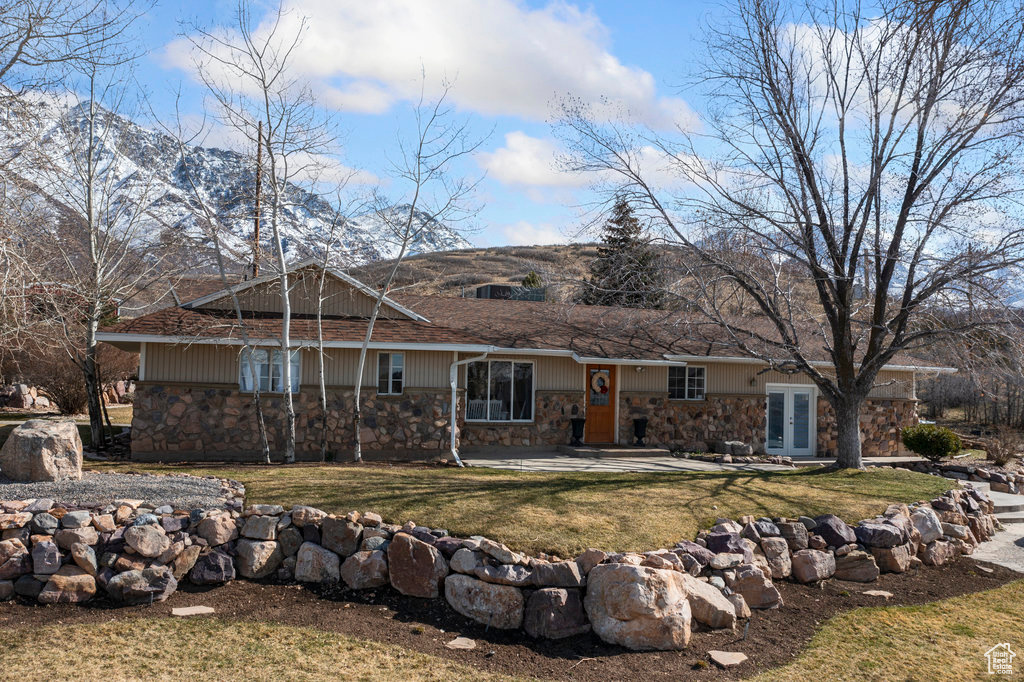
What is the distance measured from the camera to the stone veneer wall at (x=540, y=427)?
58.6ft

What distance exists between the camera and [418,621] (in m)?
7.37

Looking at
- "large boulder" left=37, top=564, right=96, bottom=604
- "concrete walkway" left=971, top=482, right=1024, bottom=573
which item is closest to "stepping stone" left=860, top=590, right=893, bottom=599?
"concrete walkway" left=971, top=482, right=1024, bottom=573

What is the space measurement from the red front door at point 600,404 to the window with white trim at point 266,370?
7.21 m

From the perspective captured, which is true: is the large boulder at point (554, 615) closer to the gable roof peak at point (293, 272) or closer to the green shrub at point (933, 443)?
the gable roof peak at point (293, 272)

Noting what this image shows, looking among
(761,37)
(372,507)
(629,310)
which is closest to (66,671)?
(372,507)

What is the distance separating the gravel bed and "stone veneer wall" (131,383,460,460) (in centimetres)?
480

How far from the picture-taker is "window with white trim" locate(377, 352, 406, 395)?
16.1 m

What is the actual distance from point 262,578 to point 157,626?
130cm

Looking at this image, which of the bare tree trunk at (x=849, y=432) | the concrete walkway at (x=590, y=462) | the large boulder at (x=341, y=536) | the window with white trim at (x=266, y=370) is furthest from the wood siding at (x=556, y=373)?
the large boulder at (x=341, y=536)

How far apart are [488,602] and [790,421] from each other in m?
15.4

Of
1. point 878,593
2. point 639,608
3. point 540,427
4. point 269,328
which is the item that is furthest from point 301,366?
point 878,593

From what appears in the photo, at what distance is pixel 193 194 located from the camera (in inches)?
548

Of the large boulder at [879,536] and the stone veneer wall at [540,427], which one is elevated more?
the stone veneer wall at [540,427]

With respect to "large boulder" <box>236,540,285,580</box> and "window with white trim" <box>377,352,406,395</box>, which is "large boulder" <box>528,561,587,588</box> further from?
"window with white trim" <box>377,352,406,395</box>
